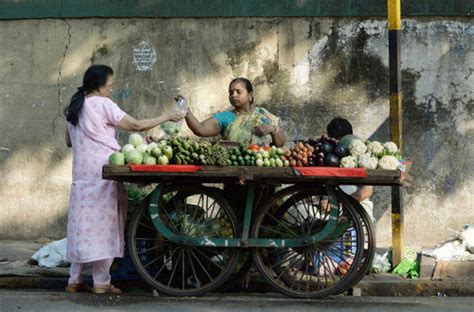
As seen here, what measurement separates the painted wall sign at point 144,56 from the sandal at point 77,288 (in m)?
3.39

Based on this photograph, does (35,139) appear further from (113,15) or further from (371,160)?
(371,160)

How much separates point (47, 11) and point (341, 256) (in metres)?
Result: 4.87

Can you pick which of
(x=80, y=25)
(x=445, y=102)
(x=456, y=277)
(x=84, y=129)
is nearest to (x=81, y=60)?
(x=80, y=25)

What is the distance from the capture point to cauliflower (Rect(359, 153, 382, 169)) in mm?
7750

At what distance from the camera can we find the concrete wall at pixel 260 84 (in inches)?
429

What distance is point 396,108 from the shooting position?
9.35 metres

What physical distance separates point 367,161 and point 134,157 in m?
1.79

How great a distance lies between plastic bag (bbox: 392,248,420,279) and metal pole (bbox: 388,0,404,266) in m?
0.06

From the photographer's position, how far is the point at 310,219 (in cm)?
815

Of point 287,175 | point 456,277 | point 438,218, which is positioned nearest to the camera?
point 287,175

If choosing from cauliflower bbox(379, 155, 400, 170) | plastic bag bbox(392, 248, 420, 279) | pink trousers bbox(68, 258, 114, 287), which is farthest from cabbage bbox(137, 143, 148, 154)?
plastic bag bbox(392, 248, 420, 279)

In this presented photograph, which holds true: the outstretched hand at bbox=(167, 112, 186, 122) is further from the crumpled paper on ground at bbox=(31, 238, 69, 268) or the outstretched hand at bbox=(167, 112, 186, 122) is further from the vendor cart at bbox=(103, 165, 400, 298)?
the crumpled paper on ground at bbox=(31, 238, 69, 268)

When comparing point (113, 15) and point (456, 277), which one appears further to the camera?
point (113, 15)

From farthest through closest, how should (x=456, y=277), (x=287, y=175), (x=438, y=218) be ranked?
1. (x=438, y=218)
2. (x=456, y=277)
3. (x=287, y=175)
